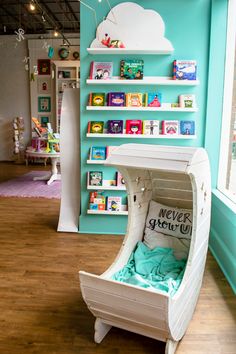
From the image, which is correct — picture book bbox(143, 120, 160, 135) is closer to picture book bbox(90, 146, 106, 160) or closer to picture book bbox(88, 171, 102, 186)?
picture book bbox(90, 146, 106, 160)

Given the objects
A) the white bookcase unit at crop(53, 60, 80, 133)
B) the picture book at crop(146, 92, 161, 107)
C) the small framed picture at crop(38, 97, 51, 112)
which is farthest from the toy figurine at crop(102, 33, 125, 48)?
the small framed picture at crop(38, 97, 51, 112)

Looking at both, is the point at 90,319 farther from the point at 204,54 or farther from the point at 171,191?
the point at 204,54

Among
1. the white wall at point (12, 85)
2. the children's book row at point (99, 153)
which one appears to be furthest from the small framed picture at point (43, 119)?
the children's book row at point (99, 153)

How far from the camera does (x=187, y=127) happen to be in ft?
12.1

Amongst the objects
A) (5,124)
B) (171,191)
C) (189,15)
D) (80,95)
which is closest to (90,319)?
(171,191)

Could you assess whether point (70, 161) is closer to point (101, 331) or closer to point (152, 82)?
point (152, 82)

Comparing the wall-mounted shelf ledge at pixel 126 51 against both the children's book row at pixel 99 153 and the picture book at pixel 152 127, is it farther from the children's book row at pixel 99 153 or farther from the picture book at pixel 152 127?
the children's book row at pixel 99 153

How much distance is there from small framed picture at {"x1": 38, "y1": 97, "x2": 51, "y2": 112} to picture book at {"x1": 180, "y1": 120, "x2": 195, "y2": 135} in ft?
20.4

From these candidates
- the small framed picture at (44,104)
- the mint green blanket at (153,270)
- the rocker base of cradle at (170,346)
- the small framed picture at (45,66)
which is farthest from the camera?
the small framed picture at (44,104)

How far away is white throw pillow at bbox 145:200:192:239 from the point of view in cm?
249

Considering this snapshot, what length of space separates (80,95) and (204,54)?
1486mm

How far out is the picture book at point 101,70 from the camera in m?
3.66

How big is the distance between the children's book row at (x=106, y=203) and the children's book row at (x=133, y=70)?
1391mm

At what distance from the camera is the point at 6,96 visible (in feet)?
30.7
